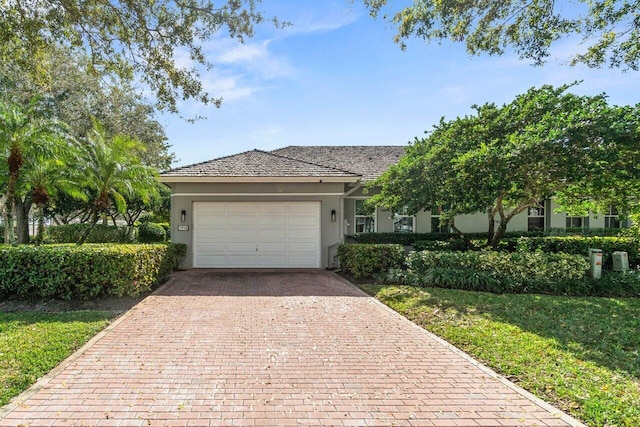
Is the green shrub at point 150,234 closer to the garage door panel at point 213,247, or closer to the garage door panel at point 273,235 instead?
the garage door panel at point 213,247

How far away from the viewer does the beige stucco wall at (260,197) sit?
12695 millimetres

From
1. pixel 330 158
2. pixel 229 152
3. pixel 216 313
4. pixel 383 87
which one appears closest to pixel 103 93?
pixel 229 152

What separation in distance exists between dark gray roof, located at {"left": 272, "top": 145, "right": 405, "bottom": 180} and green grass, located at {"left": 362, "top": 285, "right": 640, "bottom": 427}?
27.6 feet

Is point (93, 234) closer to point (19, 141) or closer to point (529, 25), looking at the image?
point (19, 141)

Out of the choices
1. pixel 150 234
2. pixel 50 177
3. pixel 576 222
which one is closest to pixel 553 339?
pixel 50 177

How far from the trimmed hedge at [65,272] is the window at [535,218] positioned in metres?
15.9

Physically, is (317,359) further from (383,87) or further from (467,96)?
(467,96)

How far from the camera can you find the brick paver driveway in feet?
11.3

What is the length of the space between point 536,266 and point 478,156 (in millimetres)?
3363

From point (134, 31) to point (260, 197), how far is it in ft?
20.8

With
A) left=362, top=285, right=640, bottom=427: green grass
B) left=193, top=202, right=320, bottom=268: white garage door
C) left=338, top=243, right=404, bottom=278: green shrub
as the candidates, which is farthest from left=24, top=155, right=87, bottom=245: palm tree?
left=362, top=285, right=640, bottom=427: green grass

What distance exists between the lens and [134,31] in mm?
7719

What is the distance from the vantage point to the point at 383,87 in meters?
10.8

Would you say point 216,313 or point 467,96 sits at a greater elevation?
point 467,96
